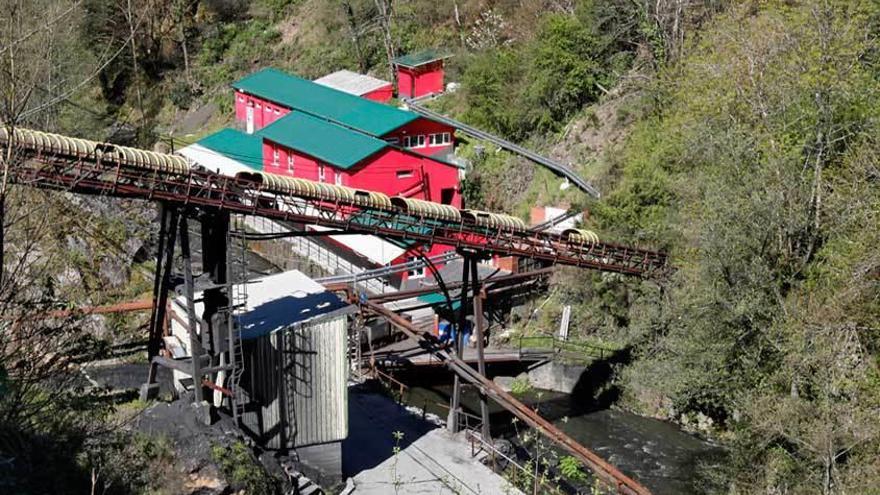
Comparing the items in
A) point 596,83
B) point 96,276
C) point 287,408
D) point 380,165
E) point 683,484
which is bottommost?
point 683,484

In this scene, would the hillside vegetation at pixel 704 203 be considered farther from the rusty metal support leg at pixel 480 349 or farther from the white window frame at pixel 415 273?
the white window frame at pixel 415 273

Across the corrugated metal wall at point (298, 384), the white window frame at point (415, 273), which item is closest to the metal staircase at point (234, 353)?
the corrugated metal wall at point (298, 384)

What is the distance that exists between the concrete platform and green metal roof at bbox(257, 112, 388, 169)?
14.8 metres

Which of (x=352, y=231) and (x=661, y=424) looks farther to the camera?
(x=661, y=424)

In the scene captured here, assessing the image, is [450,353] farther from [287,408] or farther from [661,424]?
[661,424]

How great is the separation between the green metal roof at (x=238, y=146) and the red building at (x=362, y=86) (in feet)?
16.6

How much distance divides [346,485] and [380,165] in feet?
62.9

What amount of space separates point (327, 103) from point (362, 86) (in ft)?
11.9

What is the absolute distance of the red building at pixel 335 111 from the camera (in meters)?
39.0

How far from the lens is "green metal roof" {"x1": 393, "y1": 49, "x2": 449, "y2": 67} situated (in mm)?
44562

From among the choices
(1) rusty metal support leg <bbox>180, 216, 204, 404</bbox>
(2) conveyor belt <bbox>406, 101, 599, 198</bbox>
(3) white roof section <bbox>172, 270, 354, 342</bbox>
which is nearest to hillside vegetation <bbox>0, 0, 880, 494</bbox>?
(2) conveyor belt <bbox>406, 101, 599, 198</bbox>

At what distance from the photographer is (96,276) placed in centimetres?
3170

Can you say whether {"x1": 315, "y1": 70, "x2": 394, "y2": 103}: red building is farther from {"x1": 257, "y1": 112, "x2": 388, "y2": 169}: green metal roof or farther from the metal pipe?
the metal pipe

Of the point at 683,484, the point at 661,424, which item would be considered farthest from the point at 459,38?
the point at 683,484
